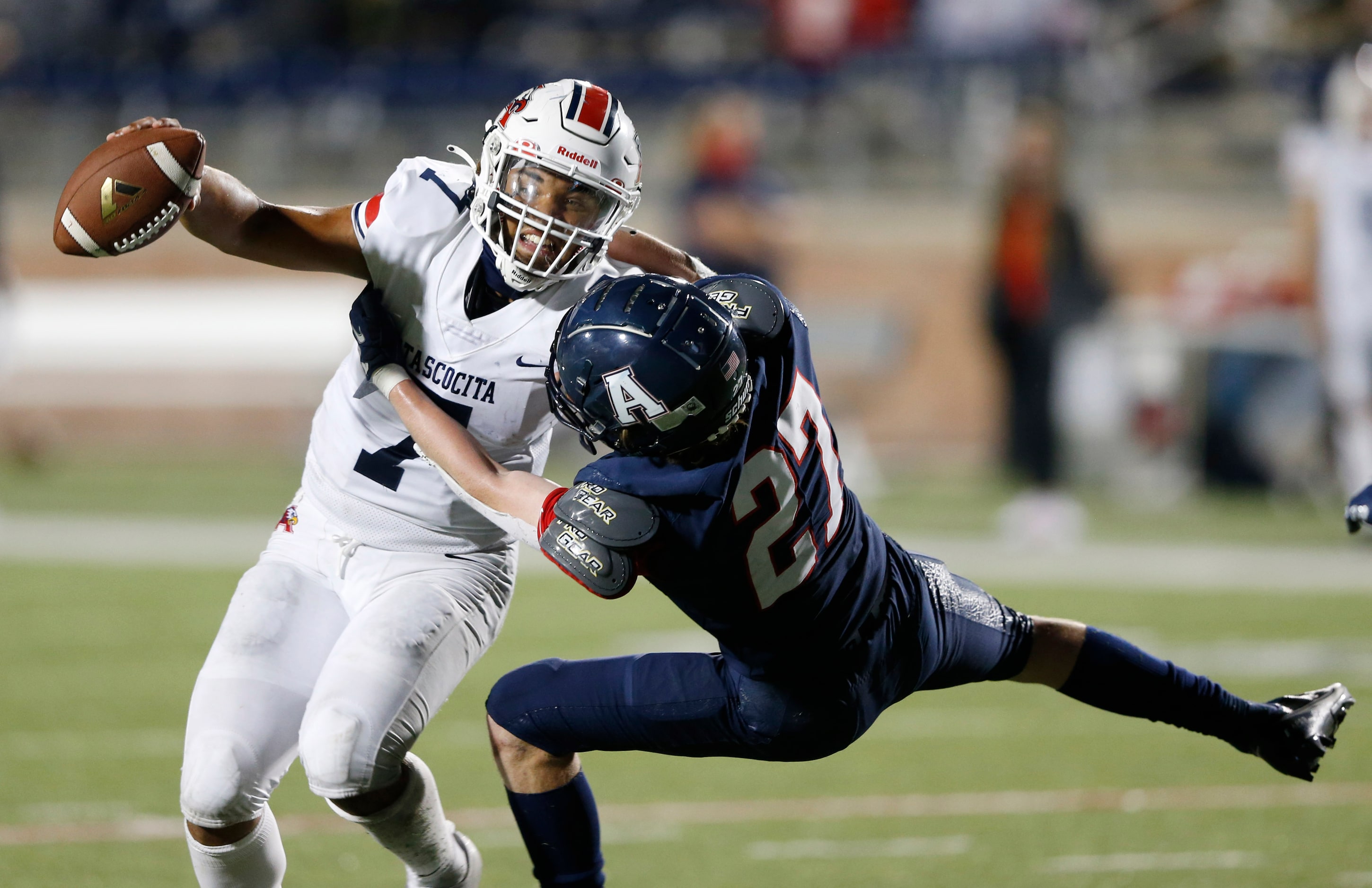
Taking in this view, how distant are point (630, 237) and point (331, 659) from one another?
1.14 m

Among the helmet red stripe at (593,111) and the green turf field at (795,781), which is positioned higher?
the helmet red stripe at (593,111)

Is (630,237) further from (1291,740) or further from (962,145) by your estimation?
(962,145)

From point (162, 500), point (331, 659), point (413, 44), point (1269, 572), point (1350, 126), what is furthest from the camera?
point (413, 44)

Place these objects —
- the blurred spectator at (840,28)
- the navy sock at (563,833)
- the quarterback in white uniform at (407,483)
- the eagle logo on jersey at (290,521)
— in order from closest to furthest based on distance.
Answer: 1. the quarterback in white uniform at (407,483)
2. the navy sock at (563,833)
3. the eagle logo on jersey at (290,521)
4. the blurred spectator at (840,28)

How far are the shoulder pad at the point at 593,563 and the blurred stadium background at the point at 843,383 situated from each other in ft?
4.79

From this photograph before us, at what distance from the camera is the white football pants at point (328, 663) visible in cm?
308

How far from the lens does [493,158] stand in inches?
132

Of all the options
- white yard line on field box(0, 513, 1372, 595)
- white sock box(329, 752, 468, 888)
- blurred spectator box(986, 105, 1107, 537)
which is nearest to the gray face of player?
white sock box(329, 752, 468, 888)

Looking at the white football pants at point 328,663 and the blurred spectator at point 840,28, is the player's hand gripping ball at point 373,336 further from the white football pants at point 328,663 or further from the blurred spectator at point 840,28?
the blurred spectator at point 840,28

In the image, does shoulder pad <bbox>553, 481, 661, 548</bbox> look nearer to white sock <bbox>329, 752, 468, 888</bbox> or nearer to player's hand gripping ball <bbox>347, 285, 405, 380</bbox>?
player's hand gripping ball <bbox>347, 285, 405, 380</bbox>

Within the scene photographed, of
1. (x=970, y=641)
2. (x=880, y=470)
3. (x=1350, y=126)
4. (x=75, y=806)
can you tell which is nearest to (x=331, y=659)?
(x=970, y=641)

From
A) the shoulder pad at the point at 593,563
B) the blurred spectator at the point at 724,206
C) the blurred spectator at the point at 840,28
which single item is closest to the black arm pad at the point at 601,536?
the shoulder pad at the point at 593,563

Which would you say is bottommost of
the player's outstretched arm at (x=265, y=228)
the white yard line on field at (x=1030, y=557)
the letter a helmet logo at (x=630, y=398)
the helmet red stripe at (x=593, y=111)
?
the white yard line on field at (x=1030, y=557)

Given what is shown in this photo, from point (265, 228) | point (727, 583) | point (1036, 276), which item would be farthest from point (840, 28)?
point (727, 583)
